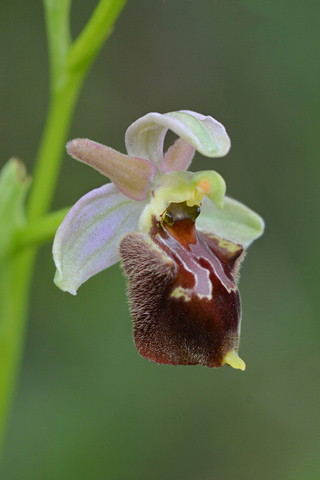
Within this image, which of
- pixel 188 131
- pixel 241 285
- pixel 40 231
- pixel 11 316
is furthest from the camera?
pixel 241 285

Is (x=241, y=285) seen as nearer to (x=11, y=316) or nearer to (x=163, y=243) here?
(x=11, y=316)

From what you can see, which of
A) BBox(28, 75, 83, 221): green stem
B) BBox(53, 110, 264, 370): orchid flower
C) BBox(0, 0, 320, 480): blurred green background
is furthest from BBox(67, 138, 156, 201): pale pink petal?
BBox(0, 0, 320, 480): blurred green background

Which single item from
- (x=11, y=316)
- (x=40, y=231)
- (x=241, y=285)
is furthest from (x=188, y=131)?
(x=241, y=285)

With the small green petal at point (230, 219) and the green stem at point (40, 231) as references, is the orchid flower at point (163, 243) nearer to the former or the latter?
the small green petal at point (230, 219)

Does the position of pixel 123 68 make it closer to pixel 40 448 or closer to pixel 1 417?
pixel 40 448

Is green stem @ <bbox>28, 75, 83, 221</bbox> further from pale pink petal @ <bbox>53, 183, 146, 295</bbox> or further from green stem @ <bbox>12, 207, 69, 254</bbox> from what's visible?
pale pink petal @ <bbox>53, 183, 146, 295</bbox>

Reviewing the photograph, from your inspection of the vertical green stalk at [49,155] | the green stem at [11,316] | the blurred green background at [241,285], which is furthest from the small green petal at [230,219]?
the blurred green background at [241,285]

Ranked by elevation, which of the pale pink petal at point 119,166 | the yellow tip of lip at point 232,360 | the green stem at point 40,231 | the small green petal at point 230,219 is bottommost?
the green stem at point 40,231
